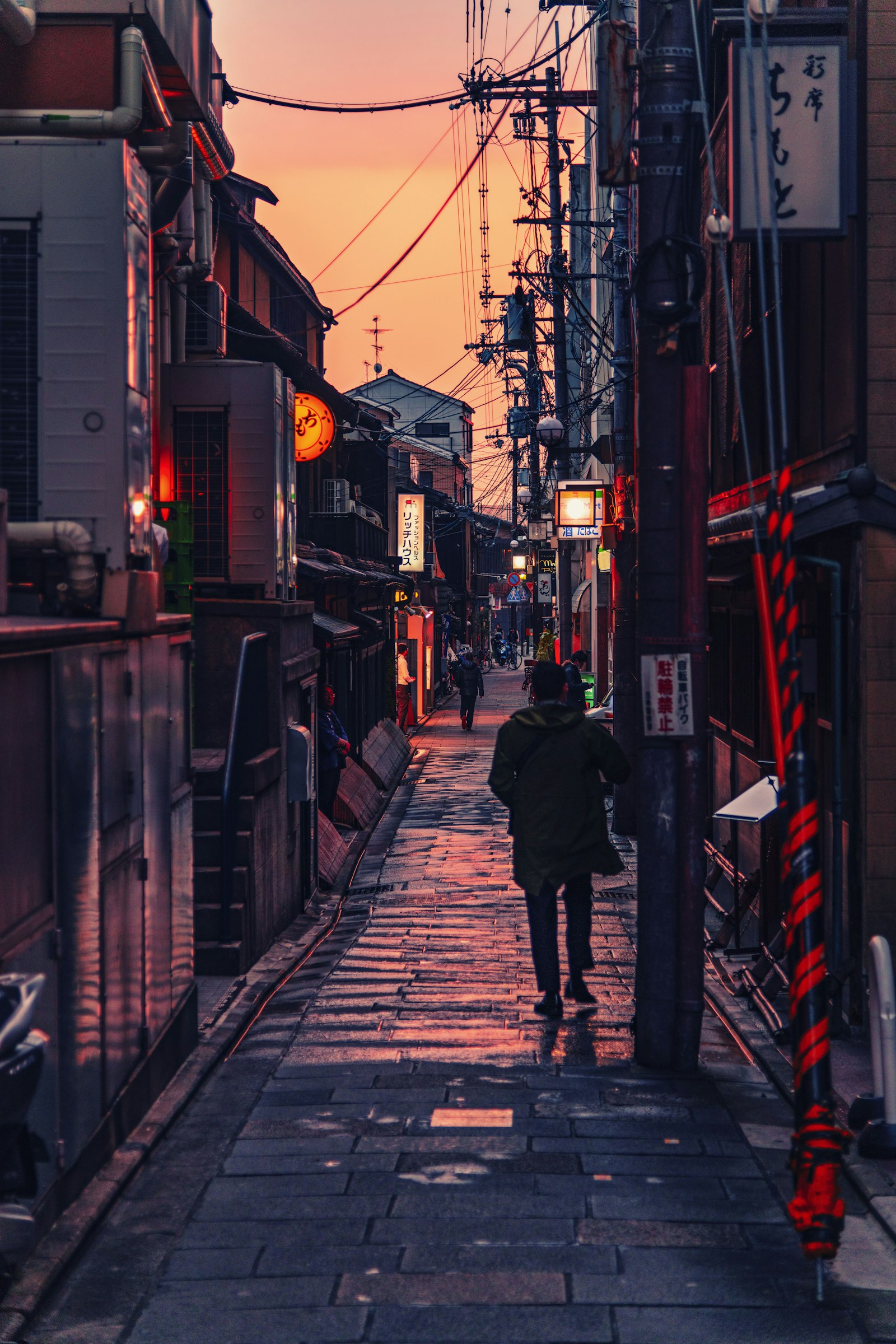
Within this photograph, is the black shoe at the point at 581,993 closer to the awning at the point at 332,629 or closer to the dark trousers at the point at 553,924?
the dark trousers at the point at 553,924

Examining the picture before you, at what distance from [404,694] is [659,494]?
3164 centimetres

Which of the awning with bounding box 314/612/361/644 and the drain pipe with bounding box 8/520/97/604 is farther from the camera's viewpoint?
the awning with bounding box 314/612/361/644

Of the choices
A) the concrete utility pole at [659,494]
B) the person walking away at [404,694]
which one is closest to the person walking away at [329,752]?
the concrete utility pole at [659,494]

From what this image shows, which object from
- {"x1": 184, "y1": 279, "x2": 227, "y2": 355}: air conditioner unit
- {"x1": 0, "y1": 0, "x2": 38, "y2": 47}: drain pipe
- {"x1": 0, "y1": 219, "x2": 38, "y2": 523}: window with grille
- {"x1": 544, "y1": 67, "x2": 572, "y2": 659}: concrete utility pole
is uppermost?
{"x1": 544, "y1": 67, "x2": 572, "y2": 659}: concrete utility pole

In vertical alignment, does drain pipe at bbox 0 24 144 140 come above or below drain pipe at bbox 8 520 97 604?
above

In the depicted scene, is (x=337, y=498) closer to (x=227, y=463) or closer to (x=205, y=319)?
(x=205, y=319)

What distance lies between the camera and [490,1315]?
5.22 m

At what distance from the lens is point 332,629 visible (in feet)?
67.1

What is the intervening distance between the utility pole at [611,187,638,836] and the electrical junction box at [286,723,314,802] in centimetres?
614

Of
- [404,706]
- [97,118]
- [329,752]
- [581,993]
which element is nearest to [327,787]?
[329,752]

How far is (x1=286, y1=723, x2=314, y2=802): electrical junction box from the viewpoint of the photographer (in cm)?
1415

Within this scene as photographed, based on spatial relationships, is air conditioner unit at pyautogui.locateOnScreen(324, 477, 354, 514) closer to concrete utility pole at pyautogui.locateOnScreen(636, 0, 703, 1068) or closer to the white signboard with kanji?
concrete utility pole at pyautogui.locateOnScreen(636, 0, 703, 1068)

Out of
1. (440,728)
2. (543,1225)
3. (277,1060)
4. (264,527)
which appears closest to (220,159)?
(264,527)

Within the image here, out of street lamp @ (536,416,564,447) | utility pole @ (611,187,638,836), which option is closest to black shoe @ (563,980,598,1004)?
utility pole @ (611,187,638,836)
